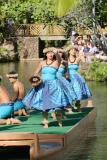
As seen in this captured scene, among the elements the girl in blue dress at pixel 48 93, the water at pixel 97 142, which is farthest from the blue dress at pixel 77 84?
the girl in blue dress at pixel 48 93

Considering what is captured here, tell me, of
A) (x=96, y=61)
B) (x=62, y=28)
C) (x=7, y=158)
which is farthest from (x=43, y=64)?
(x=62, y=28)

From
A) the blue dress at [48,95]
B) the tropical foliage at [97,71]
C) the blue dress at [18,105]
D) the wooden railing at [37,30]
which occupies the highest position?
the blue dress at [48,95]

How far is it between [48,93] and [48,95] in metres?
0.03

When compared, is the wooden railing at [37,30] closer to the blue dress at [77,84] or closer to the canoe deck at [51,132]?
the blue dress at [77,84]

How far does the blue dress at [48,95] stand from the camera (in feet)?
35.4

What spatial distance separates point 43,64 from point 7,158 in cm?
179

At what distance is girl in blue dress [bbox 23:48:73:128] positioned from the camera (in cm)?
1080

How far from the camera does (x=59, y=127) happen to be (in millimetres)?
10891

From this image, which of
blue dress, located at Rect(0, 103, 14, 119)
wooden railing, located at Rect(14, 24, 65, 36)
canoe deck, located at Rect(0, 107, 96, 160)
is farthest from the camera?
wooden railing, located at Rect(14, 24, 65, 36)

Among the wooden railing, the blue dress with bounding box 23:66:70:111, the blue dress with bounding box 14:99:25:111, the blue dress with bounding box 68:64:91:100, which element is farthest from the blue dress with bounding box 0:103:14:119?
the wooden railing

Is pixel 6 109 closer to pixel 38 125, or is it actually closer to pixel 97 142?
pixel 38 125

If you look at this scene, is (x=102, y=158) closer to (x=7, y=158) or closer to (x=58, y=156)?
(x=58, y=156)

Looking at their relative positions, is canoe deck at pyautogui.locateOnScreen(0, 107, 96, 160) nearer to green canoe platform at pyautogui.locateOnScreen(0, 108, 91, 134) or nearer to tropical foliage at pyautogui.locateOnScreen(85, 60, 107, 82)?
green canoe platform at pyautogui.locateOnScreen(0, 108, 91, 134)

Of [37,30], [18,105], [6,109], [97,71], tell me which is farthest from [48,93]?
[37,30]
